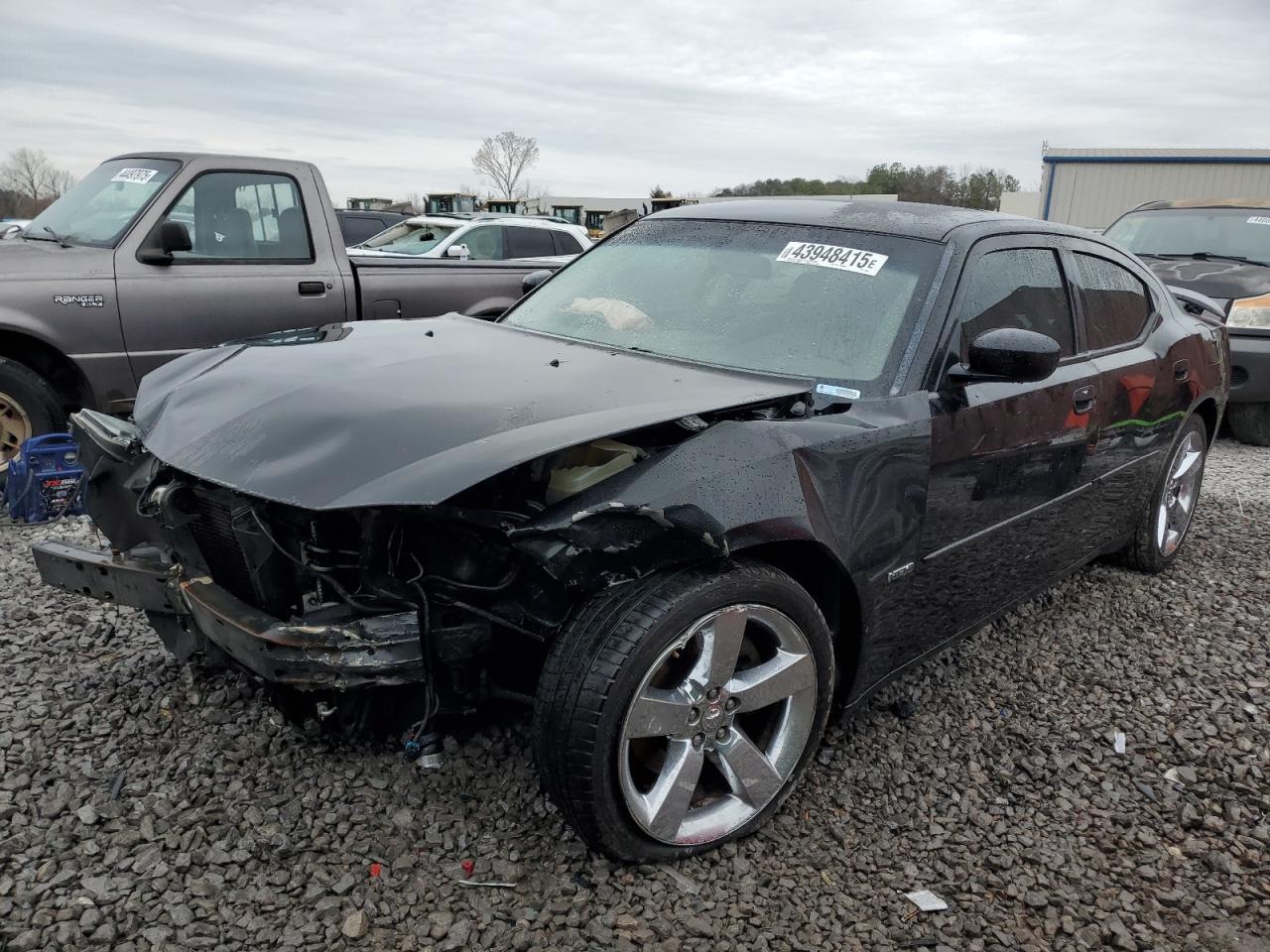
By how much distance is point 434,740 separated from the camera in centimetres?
257

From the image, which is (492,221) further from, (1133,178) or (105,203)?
(1133,178)

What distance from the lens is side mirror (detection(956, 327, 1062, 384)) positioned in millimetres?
2715

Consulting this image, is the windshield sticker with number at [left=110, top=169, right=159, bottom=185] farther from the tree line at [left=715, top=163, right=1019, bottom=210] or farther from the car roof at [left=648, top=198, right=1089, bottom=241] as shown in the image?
the tree line at [left=715, top=163, right=1019, bottom=210]

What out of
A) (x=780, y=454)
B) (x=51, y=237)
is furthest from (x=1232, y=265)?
(x=51, y=237)

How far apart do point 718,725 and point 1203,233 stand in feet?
28.1

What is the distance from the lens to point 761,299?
3.15 meters

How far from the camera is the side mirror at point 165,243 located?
5398 mm

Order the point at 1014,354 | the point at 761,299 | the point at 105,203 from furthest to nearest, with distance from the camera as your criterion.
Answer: the point at 105,203
the point at 761,299
the point at 1014,354

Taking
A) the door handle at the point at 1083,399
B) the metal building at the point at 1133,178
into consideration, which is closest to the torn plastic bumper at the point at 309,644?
the door handle at the point at 1083,399

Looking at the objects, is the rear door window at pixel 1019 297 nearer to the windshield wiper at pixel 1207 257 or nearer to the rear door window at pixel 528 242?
the windshield wiper at pixel 1207 257

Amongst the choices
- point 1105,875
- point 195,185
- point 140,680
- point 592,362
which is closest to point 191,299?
point 195,185

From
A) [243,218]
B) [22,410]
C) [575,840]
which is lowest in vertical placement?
[575,840]

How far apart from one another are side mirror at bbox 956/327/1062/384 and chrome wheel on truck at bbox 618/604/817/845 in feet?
3.29

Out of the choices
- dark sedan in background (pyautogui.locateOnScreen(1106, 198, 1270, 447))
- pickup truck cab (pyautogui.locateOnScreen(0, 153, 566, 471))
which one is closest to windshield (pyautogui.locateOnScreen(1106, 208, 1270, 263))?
dark sedan in background (pyautogui.locateOnScreen(1106, 198, 1270, 447))
